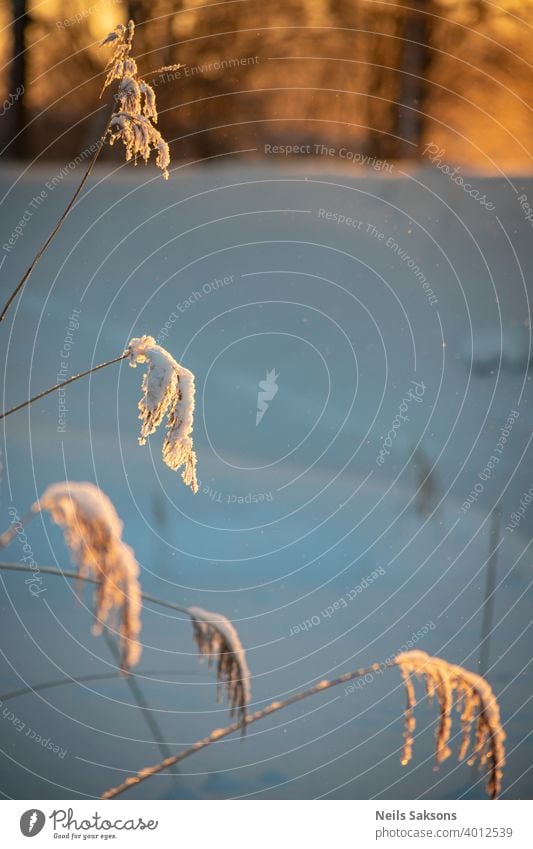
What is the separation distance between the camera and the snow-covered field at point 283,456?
171 cm

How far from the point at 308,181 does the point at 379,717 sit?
1.32 meters

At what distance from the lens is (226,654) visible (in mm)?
1427

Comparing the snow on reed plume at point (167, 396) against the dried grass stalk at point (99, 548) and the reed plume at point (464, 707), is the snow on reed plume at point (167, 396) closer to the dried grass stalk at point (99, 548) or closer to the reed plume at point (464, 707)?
the dried grass stalk at point (99, 548)

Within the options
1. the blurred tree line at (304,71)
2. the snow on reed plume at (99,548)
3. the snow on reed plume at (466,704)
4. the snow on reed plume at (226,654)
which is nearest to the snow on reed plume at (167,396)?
the snow on reed plume at (99,548)

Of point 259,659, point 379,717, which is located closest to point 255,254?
point 259,659

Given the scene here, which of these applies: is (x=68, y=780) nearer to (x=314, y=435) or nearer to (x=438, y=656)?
(x=438, y=656)

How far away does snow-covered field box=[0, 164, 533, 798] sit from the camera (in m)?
1.71

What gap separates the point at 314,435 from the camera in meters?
2.16

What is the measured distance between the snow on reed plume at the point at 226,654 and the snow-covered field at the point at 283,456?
13cm

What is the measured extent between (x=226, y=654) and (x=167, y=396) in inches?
23.1

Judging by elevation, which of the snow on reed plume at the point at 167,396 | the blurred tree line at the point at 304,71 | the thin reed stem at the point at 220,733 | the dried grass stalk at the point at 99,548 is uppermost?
the blurred tree line at the point at 304,71

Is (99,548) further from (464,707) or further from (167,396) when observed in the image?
(464,707)

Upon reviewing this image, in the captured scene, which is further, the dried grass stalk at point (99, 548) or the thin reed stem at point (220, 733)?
the thin reed stem at point (220, 733)

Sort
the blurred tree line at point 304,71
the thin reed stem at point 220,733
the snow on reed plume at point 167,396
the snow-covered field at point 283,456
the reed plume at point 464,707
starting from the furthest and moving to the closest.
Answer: the blurred tree line at point 304,71 < the snow-covered field at point 283,456 < the thin reed stem at point 220,733 < the reed plume at point 464,707 < the snow on reed plume at point 167,396
